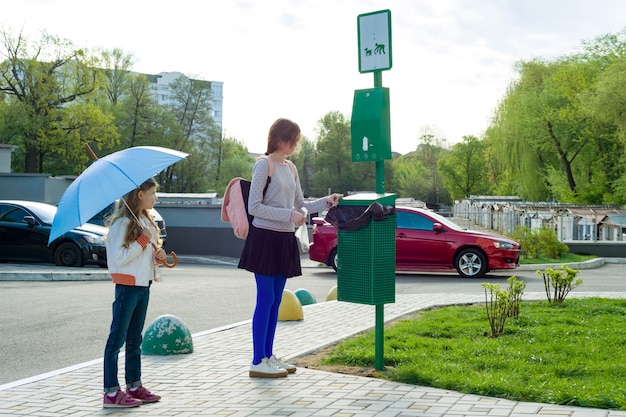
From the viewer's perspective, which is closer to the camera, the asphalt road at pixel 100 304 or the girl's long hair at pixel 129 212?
the girl's long hair at pixel 129 212

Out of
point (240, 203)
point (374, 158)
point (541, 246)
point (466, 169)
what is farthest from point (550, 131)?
point (240, 203)

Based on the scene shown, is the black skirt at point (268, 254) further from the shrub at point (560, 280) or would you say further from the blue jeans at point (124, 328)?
the shrub at point (560, 280)

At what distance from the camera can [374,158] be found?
6918 mm

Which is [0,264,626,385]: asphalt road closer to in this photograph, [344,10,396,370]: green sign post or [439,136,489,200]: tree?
[344,10,396,370]: green sign post

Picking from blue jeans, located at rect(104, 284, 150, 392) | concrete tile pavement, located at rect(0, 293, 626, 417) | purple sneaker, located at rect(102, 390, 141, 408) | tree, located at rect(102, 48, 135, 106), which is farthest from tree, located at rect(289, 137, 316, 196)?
purple sneaker, located at rect(102, 390, 141, 408)

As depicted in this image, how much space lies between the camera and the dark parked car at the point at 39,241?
18.8m

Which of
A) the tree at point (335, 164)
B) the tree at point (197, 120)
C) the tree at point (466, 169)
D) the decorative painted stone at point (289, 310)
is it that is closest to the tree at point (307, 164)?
the tree at point (335, 164)

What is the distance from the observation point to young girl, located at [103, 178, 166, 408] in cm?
589

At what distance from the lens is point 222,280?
17062 millimetres

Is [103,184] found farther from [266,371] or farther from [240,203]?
[266,371]

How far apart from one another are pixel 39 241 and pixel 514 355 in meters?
14.1

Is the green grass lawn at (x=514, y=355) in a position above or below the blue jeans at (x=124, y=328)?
below

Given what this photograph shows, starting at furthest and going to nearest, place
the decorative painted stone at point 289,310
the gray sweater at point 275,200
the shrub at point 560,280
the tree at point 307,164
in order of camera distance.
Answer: the tree at point 307,164 → the shrub at point 560,280 → the decorative painted stone at point 289,310 → the gray sweater at point 275,200

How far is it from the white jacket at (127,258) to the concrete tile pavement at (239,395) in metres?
0.90
